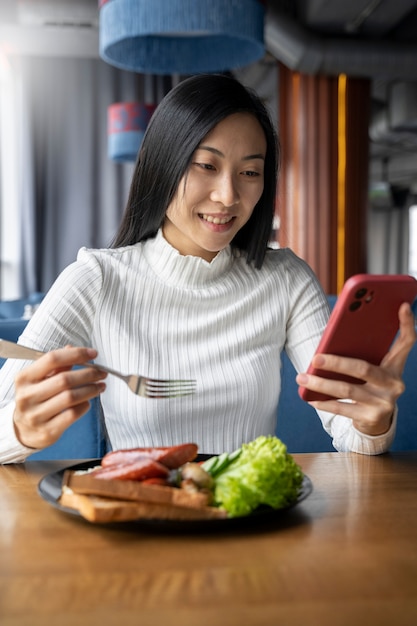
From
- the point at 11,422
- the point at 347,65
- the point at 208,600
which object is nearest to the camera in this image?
the point at 208,600

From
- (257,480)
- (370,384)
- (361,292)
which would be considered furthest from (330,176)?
(257,480)

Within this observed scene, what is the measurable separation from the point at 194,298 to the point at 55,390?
0.61 metres

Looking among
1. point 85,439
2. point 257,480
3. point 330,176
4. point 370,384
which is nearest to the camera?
point 257,480

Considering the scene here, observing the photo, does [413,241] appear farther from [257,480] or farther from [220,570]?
[220,570]

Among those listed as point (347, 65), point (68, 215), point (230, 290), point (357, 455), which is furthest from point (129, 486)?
point (68, 215)

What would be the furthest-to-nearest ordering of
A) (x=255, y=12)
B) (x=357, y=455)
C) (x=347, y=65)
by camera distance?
A: (x=347, y=65) → (x=255, y=12) → (x=357, y=455)

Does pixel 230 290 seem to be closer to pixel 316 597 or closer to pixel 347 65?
pixel 316 597

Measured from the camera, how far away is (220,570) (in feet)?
2.43

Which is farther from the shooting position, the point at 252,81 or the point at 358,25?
the point at 252,81

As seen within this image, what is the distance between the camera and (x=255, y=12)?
2.57 m

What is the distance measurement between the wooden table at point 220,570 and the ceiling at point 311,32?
586 centimetres

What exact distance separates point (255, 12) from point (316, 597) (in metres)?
2.27

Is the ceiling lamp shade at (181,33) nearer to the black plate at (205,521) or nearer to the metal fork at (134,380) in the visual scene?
the metal fork at (134,380)

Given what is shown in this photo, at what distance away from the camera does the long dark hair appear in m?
1.46
